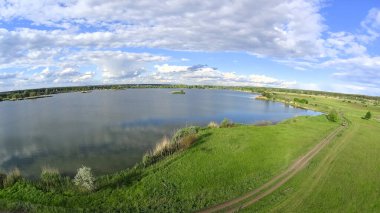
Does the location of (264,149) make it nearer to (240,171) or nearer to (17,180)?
(240,171)

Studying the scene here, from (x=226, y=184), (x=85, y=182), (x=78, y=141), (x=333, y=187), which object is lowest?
(x=333, y=187)

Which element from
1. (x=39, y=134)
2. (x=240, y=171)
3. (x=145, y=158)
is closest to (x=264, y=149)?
(x=240, y=171)

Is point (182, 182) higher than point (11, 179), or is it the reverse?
point (11, 179)

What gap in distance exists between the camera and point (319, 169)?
2991 cm

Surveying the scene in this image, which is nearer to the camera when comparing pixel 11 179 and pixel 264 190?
pixel 264 190

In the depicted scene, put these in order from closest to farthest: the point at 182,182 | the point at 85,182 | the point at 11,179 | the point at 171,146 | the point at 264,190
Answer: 1. the point at 85,182
2. the point at 264,190
3. the point at 11,179
4. the point at 182,182
5. the point at 171,146

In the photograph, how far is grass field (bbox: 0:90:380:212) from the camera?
67.6ft

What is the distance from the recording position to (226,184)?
24969mm

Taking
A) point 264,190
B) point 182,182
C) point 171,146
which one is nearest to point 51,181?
point 182,182

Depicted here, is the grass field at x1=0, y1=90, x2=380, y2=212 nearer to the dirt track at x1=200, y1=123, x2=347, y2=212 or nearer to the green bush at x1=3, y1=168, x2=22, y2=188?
the dirt track at x1=200, y1=123, x2=347, y2=212

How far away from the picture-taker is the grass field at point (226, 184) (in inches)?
811

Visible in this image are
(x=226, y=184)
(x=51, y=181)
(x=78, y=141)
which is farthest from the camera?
(x=78, y=141)

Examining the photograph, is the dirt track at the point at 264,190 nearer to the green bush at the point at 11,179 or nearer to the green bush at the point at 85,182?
the green bush at the point at 85,182

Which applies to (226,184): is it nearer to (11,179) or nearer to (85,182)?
(85,182)
